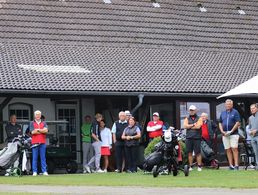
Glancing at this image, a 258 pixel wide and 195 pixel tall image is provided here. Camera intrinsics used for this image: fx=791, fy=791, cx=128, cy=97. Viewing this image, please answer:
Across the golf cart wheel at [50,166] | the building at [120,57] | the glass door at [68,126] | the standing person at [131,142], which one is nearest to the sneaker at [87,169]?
the golf cart wheel at [50,166]

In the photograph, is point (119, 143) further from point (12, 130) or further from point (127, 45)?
point (127, 45)

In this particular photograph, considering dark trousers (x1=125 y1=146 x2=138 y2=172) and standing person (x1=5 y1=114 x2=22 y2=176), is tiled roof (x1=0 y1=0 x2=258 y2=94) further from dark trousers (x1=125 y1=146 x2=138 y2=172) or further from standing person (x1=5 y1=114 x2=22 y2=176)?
dark trousers (x1=125 y1=146 x2=138 y2=172)

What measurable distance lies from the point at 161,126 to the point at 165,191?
31.4 feet

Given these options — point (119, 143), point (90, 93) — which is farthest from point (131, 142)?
point (90, 93)

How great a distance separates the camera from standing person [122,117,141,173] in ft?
74.7

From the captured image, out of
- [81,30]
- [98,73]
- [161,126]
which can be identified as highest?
[81,30]

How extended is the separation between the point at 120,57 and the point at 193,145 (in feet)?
34.8

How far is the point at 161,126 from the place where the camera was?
23.1m

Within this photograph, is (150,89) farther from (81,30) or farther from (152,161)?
(152,161)

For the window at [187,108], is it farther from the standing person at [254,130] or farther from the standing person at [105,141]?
the standing person at [254,130]

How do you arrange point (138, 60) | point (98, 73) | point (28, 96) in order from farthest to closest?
point (138, 60) < point (98, 73) < point (28, 96)

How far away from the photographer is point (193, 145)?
2141 centimetres

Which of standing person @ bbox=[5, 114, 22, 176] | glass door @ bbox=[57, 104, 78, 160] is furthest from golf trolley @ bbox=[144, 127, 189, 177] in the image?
glass door @ bbox=[57, 104, 78, 160]

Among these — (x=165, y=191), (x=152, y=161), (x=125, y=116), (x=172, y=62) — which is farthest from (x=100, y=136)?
(x=165, y=191)
